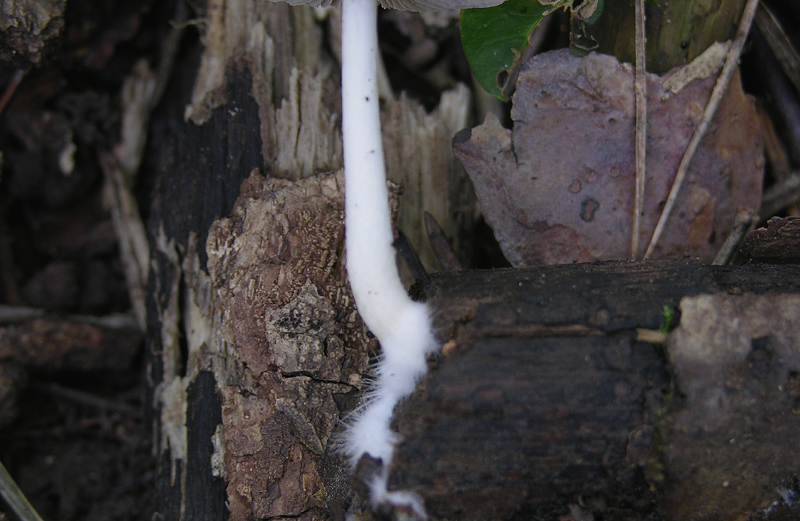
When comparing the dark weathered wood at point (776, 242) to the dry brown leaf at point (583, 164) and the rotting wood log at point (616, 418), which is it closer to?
the dry brown leaf at point (583, 164)

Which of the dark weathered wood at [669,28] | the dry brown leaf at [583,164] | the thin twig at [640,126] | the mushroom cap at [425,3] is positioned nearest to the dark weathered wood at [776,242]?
the dry brown leaf at [583,164]

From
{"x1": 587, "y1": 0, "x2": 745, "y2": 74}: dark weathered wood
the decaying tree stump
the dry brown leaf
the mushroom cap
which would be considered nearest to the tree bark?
the decaying tree stump

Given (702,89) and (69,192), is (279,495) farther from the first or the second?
(702,89)

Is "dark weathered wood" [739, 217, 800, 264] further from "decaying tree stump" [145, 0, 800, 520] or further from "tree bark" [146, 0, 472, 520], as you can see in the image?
"tree bark" [146, 0, 472, 520]

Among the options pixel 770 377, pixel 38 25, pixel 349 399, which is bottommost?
pixel 349 399

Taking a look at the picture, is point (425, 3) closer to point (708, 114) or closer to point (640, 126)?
point (640, 126)

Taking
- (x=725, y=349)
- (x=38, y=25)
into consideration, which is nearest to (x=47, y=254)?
(x=38, y=25)
